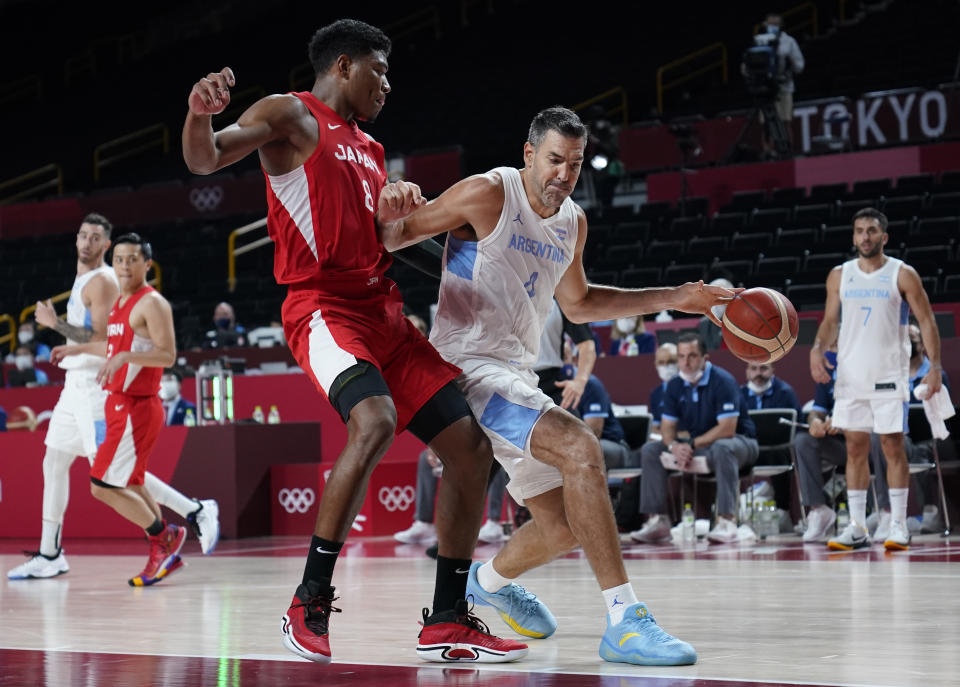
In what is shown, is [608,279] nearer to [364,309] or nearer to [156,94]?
[364,309]

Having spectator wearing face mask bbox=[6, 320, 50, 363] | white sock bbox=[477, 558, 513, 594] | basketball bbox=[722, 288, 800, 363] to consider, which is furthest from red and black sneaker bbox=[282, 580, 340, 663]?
spectator wearing face mask bbox=[6, 320, 50, 363]

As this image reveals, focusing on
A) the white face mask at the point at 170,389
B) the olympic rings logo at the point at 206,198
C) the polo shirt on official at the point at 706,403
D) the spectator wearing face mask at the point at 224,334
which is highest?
the olympic rings logo at the point at 206,198

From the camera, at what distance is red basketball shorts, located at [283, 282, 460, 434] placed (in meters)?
3.73

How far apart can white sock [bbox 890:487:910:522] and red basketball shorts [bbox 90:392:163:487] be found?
4209 mm

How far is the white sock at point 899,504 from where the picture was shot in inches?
296

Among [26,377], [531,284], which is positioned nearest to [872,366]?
[531,284]

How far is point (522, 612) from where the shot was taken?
14.0ft

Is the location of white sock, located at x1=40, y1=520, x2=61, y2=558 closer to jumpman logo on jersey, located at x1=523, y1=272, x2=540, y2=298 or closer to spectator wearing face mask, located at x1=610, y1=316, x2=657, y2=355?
→ jumpman logo on jersey, located at x1=523, y1=272, x2=540, y2=298

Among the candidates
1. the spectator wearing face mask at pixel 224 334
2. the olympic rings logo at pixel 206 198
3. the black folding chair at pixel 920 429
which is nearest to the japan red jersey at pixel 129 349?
the black folding chair at pixel 920 429

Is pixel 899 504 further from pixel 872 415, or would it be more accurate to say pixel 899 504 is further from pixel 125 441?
pixel 125 441

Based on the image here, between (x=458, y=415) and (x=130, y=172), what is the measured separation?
23158 mm

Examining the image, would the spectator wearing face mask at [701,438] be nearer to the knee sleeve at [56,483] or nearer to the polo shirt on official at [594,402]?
the polo shirt on official at [594,402]

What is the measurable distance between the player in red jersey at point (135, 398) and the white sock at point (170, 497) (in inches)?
16.1

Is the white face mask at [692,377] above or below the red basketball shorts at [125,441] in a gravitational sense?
above
